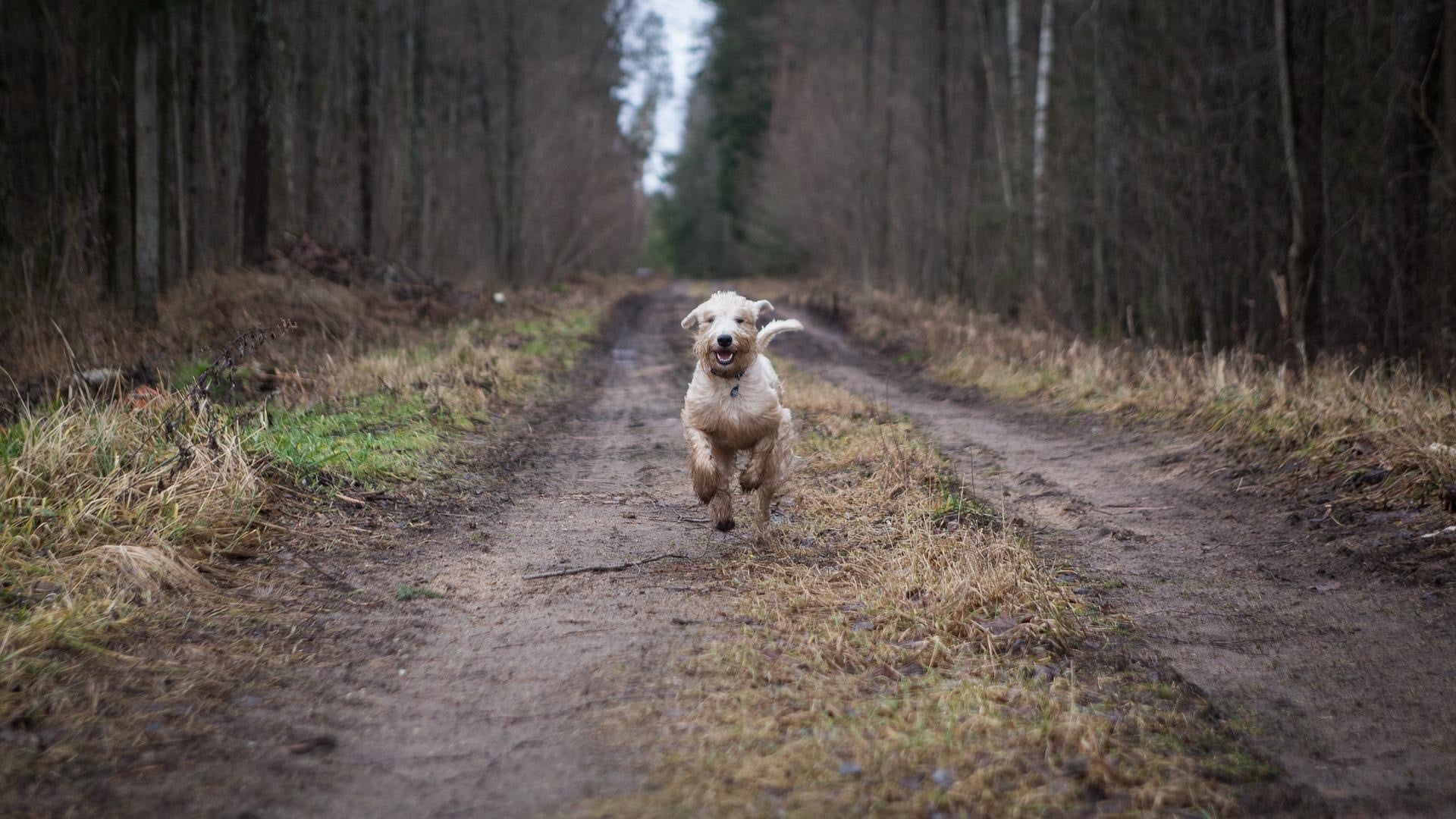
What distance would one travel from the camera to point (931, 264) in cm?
2686

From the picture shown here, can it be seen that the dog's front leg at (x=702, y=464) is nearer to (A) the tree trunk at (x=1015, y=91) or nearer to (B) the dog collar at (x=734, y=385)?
(B) the dog collar at (x=734, y=385)

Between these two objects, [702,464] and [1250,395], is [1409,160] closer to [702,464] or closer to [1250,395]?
[1250,395]

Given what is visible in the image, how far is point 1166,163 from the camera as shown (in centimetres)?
1495

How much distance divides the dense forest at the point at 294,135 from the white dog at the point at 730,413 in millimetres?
9085

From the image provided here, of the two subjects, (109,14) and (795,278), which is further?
(795,278)

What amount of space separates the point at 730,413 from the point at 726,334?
0.49 metres

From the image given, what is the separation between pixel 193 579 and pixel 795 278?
4042cm

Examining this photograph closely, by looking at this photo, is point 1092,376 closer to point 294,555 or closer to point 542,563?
point 542,563

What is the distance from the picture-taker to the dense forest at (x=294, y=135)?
12.6 meters

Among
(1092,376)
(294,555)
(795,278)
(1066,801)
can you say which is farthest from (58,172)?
(795,278)

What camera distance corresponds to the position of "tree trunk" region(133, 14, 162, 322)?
11766 mm

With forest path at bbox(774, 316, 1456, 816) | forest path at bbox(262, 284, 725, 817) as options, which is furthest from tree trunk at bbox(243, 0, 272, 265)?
forest path at bbox(774, 316, 1456, 816)

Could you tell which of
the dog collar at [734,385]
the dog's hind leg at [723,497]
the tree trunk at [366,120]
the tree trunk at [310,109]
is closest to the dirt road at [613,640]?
the dog's hind leg at [723,497]

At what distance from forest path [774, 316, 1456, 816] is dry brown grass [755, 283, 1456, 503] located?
0.50 m
